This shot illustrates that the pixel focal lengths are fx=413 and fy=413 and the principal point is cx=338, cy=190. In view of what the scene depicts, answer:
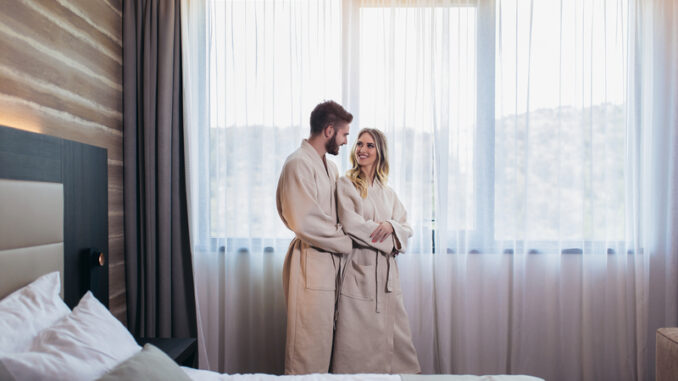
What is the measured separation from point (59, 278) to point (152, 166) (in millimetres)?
976

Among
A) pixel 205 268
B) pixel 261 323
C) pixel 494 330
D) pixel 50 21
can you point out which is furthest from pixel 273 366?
pixel 50 21

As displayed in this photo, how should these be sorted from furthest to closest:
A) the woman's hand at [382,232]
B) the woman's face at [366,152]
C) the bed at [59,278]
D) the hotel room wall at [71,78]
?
1. the woman's face at [366,152]
2. the woman's hand at [382,232]
3. the hotel room wall at [71,78]
4. the bed at [59,278]

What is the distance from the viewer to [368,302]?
2.02 metres

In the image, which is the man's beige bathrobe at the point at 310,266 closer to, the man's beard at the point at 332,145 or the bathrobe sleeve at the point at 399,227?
the man's beard at the point at 332,145

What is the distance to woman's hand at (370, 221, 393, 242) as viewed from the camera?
2.03 m

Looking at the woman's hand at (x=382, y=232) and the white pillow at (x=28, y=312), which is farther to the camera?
the woman's hand at (x=382, y=232)

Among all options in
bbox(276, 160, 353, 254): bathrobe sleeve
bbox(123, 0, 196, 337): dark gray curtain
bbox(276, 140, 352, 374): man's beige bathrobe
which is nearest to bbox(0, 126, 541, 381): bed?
bbox(123, 0, 196, 337): dark gray curtain

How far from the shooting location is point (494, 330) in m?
2.45

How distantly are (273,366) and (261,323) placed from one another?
268 mm

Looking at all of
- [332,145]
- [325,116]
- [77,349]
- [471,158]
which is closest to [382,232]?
[332,145]

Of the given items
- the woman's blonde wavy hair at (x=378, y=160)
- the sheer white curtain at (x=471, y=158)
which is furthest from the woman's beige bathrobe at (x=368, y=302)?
the sheer white curtain at (x=471, y=158)

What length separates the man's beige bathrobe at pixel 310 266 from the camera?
194 cm

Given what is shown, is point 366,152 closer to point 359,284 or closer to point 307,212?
point 307,212

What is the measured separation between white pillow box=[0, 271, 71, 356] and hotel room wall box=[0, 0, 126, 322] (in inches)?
24.7
